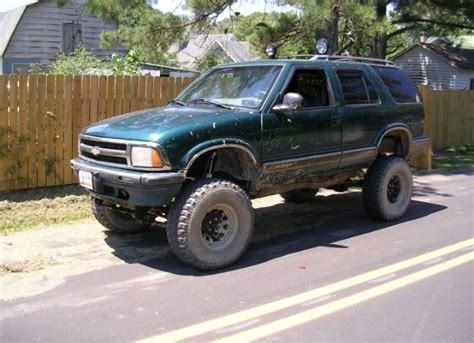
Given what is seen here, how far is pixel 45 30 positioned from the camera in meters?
24.0

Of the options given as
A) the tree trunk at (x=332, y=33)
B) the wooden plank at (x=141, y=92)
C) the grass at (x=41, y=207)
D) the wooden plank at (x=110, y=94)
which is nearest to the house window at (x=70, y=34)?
the tree trunk at (x=332, y=33)

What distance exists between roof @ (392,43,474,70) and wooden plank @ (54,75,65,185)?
25.7 m

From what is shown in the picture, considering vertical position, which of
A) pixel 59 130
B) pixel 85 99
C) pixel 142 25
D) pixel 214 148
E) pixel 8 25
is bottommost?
pixel 214 148

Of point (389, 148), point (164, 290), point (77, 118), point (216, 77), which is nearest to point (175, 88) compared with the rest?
point (77, 118)

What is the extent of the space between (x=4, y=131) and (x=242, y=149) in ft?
12.2

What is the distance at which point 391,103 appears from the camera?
7.45 meters

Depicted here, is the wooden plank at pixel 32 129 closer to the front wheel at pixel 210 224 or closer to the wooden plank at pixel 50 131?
the wooden plank at pixel 50 131

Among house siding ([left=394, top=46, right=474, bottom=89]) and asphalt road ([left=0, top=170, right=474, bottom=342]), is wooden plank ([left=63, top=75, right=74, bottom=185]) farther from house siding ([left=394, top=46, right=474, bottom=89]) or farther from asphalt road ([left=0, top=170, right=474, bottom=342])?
house siding ([left=394, top=46, right=474, bottom=89])

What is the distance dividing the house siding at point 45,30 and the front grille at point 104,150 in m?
18.5

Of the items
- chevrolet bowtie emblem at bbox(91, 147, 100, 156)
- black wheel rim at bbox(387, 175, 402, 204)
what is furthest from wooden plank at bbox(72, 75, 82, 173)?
black wheel rim at bbox(387, 175, 402, 204)

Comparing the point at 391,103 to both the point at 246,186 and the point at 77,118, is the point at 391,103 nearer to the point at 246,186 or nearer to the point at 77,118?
the point at 246,186

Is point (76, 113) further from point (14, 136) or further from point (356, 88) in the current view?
point (356, 88)

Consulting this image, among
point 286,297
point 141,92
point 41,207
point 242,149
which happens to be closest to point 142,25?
point 141,92

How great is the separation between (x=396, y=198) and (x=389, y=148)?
2.33ft
